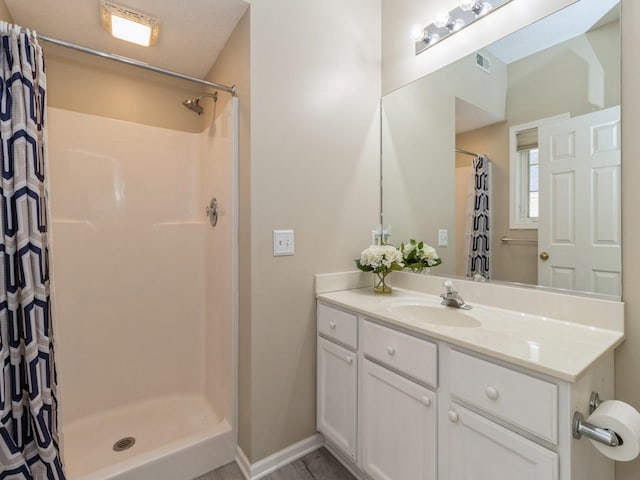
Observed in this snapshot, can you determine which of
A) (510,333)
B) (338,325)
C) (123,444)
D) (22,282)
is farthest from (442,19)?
(123,444)

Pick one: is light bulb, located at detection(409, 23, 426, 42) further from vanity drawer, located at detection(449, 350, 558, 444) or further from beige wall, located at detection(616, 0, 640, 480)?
vanity drawer, located at detection(449, 350, 558, 444)

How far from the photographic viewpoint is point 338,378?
1.55m

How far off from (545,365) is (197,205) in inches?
86.0

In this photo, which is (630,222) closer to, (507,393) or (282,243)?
(507,393)

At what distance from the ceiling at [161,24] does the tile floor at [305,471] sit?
232 centimetres

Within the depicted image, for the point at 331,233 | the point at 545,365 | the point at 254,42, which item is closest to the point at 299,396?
the point at 331,233

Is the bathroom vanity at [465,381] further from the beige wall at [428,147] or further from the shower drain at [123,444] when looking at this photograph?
the shower drain at [123,444]

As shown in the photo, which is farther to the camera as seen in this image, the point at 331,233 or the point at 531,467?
the point at 331,233

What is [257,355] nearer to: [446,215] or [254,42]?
[446,215]

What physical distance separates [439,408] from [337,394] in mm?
610

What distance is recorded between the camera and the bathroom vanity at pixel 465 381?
2.72 ft

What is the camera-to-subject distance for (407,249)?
1.80 m

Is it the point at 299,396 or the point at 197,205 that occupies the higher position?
the point at 197,205

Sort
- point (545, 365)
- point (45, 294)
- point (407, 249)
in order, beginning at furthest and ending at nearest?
1. point (407, 249)
2. point (45, 294)
3. point (545, 365)
